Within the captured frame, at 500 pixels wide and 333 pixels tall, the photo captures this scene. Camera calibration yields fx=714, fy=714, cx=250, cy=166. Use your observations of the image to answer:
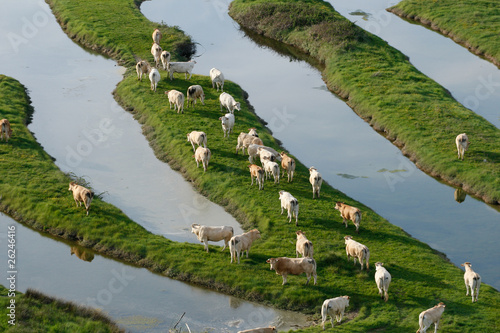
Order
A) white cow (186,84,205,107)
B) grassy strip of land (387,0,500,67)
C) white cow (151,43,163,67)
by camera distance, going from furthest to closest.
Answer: grassy strip of land (387,0,500,67) → white cow (151,43,163,67) → white cow (186,84,205,107)

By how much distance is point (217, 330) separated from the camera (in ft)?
87.1

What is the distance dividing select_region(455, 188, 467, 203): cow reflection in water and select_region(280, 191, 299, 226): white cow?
10.0m

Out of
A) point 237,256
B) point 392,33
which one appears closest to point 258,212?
point 237,256

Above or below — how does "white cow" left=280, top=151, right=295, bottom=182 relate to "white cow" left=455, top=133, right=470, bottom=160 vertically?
below

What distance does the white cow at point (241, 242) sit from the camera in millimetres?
29469

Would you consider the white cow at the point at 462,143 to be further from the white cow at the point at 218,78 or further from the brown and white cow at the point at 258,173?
the white cow at the point at 218,78

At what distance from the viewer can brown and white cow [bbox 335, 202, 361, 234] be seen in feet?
103

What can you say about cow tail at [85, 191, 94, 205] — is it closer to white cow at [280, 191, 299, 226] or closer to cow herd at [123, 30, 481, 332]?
cow herd at [123, 30, 481, 332]

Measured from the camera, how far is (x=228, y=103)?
1705 inches

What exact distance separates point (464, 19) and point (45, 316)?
156ft

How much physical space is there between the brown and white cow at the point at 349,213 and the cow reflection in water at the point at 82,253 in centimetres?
1127

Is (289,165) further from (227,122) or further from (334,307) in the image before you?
(334,307)

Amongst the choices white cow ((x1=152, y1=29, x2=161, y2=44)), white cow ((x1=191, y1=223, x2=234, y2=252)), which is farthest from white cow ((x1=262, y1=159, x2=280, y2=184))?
white cow ((x1=152, y1=29, x2=161, y2=44))

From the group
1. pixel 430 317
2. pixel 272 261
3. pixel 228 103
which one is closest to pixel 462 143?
pixel 228 103
